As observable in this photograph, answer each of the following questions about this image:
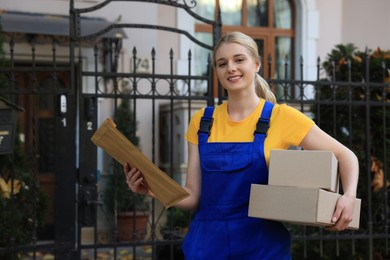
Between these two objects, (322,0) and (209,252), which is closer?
(209,252)

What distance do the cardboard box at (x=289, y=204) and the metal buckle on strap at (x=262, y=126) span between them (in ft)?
0.71

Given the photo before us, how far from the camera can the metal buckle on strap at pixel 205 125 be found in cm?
244

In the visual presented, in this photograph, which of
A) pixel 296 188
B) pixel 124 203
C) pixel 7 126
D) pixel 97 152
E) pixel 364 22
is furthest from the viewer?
pixel 364 22

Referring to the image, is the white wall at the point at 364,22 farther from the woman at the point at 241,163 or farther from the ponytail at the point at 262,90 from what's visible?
the woman at the point at 241,163

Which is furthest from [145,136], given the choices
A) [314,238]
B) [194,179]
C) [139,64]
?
[194,179]

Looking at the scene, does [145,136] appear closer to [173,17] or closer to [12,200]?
[173,17]

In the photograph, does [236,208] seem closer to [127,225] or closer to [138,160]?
[138,160]

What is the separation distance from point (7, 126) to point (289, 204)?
8.51 feet

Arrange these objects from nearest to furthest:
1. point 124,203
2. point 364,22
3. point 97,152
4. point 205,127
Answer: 1. point 205,127
2. point 97,152
3. point 124,203
4. point 364,22

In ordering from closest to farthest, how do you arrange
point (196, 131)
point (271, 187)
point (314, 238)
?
point (271, 187), point (196, 131), point (314, 238)

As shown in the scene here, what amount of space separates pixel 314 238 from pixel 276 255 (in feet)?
8.67

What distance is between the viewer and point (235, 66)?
2.38 meters

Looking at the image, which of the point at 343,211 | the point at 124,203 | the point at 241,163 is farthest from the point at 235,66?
the point at 124,203

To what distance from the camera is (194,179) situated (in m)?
2.52
